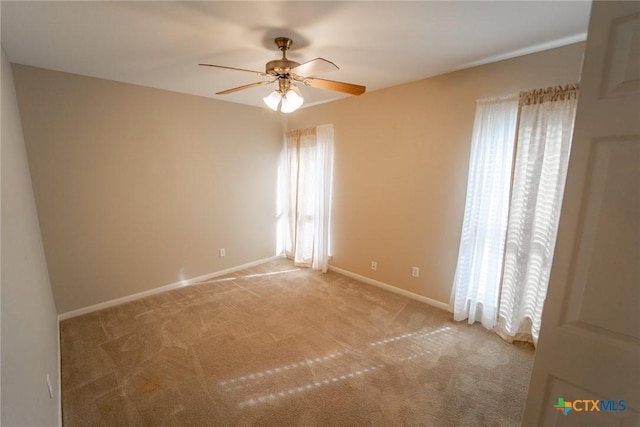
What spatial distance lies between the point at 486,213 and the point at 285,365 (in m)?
2.24

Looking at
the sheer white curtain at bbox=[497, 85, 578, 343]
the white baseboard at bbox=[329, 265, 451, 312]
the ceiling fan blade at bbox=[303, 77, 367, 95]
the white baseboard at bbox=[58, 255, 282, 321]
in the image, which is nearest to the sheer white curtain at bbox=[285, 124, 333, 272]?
the white baseboard at bbox=[329, 265, 451, 312]

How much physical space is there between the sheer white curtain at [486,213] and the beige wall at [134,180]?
2.91 m

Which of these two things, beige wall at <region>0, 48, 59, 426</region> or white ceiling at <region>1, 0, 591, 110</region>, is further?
white ceiling at <region>1, 0, 591, 110</region>

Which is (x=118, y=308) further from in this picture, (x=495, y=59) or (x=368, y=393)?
(x=495, y=59)

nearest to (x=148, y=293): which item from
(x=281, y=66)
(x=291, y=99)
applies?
(x=291, y=99)

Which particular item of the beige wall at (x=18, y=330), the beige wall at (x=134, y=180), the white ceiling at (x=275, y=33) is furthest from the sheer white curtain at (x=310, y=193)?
the beige wall at (x=18, y=330)

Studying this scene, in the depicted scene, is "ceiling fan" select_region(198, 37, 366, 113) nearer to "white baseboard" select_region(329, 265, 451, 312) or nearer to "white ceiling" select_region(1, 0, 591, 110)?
"white ceiling" select_region(1, 0, 591, 110)

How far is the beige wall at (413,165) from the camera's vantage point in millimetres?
2361

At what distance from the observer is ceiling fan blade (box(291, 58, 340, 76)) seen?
1661mm

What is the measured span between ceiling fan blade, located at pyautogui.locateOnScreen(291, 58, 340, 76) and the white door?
1.22m

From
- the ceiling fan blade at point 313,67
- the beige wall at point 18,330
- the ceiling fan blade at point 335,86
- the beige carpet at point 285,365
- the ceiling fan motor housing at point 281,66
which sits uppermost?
the ceiling fan motor housing at point 281,66

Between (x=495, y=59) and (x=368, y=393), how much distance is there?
289 centimetres

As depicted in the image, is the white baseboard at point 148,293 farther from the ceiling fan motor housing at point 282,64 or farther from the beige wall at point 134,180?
the ceiling fan motor housing at point 282,64

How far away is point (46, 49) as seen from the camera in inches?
79.3
